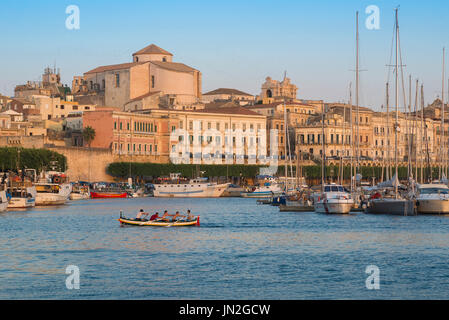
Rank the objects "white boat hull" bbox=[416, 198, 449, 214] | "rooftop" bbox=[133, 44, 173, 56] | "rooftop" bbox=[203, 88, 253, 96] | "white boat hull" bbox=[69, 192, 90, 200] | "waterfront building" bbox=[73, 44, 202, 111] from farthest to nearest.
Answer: "rooftop" bbox=[203, 88, 253, 96], "rooftop" bbox=[133, 44, 173, 56], "waterfront building" bbox=[73, 44, 202, 111], "white boat hull" bbox=[69, 192, 90, 200], "white boat hull" bbox=[416, 198, 449, 214]

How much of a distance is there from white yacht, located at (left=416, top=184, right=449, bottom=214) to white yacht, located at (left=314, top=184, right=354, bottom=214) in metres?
4.66

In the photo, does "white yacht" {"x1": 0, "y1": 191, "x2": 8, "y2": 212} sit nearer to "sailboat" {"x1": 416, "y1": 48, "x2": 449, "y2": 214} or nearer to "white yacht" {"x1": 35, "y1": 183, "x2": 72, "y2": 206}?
"white yacht" {"x1": 35, "y1": 183, "x2": 72, "y2": 206}

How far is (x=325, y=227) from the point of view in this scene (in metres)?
48.8

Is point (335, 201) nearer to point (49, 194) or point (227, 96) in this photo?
point (49, 194)

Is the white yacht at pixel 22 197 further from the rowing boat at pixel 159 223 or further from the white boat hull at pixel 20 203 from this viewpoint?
the rowing boat at pixel 159 223

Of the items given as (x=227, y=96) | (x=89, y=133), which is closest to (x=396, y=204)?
(x=89, y=133)

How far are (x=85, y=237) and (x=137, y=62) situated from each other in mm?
89702

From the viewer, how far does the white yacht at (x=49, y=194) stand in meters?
73.9

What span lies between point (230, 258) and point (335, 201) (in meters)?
24.3

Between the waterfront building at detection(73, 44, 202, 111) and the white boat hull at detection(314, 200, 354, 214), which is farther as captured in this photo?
the waterfront building at detection(73, 44, 202, 111)

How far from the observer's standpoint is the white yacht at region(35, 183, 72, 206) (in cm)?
7388

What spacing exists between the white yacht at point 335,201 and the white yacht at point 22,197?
23.7 meters

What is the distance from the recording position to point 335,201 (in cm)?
5759

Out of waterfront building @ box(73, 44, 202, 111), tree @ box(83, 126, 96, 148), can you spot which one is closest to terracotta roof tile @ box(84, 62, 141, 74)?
waterfront building @ box(73, 44, 202, 111)
